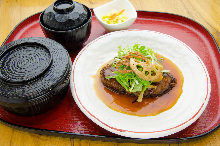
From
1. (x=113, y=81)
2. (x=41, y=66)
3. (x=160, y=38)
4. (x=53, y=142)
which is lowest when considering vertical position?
(x=53, y=142)

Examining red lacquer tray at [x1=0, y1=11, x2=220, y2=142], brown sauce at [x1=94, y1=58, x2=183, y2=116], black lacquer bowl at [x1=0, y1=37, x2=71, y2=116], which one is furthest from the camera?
brown sauce at [x1=94, y1=58, x2=183, y2=116]

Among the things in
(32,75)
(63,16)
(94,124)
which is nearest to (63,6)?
(63,16)

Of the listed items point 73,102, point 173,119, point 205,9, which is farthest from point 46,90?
point 205,9

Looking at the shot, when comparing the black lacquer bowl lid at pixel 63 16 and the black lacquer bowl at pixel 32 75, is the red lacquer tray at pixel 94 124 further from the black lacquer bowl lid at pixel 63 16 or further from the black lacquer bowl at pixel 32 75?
the black lacquer bowl lid at pixel 63 16

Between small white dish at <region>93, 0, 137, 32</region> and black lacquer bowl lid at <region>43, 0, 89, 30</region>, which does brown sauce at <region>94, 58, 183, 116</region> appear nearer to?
black lacquer bowl lid at <region>43, 0, 89, 30</region>

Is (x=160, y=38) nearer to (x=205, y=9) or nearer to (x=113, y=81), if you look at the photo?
(x=113, y=81)

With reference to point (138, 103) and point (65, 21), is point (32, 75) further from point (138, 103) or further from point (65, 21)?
point (138, 103)

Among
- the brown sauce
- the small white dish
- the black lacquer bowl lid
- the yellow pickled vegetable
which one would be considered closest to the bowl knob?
the black lacquer bowl lid

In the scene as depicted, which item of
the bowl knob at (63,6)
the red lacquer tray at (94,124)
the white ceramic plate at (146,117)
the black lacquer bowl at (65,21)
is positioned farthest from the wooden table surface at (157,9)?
the bowl knob at (63,6)

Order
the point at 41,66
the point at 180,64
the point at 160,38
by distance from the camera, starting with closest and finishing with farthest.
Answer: the point at 41,66
the point at 180,64
the point at 160,38
